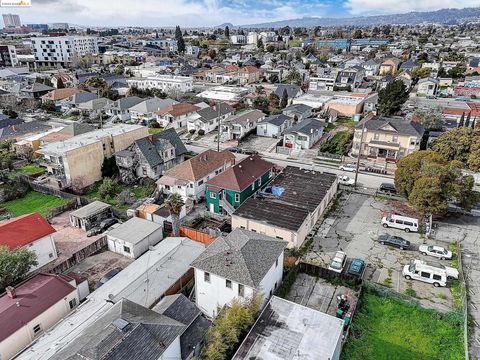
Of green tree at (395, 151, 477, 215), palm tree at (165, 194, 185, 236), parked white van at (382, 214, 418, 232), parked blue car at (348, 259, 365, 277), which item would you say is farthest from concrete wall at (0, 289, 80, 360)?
green tree at (395, 151, 477, 215)

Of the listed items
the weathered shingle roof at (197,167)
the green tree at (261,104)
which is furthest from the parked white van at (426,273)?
the green tree at (261,104)

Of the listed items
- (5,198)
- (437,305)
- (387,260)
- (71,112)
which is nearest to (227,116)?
(71,112)

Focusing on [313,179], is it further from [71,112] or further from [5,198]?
[71,112]

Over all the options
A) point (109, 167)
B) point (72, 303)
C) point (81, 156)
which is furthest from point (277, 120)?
point (72, 303)

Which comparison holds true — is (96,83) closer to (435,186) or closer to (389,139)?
(389,139)

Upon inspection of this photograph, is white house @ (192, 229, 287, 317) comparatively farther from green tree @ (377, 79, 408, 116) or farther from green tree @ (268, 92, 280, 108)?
green tree @ (268, 92, 280, 108)
